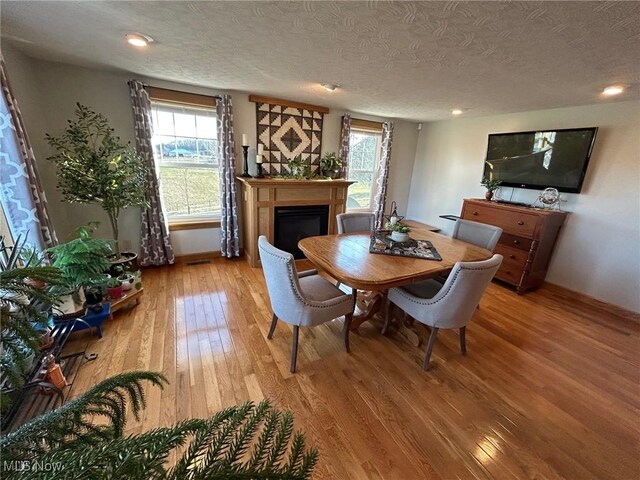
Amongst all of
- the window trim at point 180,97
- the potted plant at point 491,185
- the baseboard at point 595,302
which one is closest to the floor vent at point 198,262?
the window trim at point 180,97

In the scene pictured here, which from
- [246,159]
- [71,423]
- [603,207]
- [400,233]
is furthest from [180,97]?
[603,207]

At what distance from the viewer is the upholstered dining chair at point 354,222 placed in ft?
9.08

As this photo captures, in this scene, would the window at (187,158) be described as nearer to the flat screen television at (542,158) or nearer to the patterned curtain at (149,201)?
the patterned curtain at (149,201)

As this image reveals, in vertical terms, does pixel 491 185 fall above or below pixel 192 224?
above

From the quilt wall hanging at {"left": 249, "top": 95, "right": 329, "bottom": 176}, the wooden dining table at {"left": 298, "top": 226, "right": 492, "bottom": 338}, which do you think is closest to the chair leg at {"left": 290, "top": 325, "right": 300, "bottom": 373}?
the wooden dining table at {"left": 298, "top": 226, "right": 492, "bottom": 338}

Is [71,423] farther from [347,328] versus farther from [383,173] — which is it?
[383,173]

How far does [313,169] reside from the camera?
4.04 meters

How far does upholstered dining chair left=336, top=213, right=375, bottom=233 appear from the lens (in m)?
2.77

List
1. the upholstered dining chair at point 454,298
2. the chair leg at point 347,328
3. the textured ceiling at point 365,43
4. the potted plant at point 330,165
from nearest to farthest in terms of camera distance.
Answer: the textured ceiling at point 365,43 → the upholstered dining chair at point 454,298 → the chair leg at point 347,328 → the potted plant at point 330,165

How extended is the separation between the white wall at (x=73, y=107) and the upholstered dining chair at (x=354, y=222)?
1.57 m

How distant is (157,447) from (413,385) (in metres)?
1.73

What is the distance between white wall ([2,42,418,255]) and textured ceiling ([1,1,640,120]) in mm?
198

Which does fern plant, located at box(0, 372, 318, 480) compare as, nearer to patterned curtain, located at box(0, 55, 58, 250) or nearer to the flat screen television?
patterned curtain, located at box(0, 55, 58, 250)

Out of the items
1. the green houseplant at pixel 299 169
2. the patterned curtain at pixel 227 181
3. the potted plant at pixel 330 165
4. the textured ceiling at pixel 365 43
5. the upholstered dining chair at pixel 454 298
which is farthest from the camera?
the potted plant at pixel 330 165
